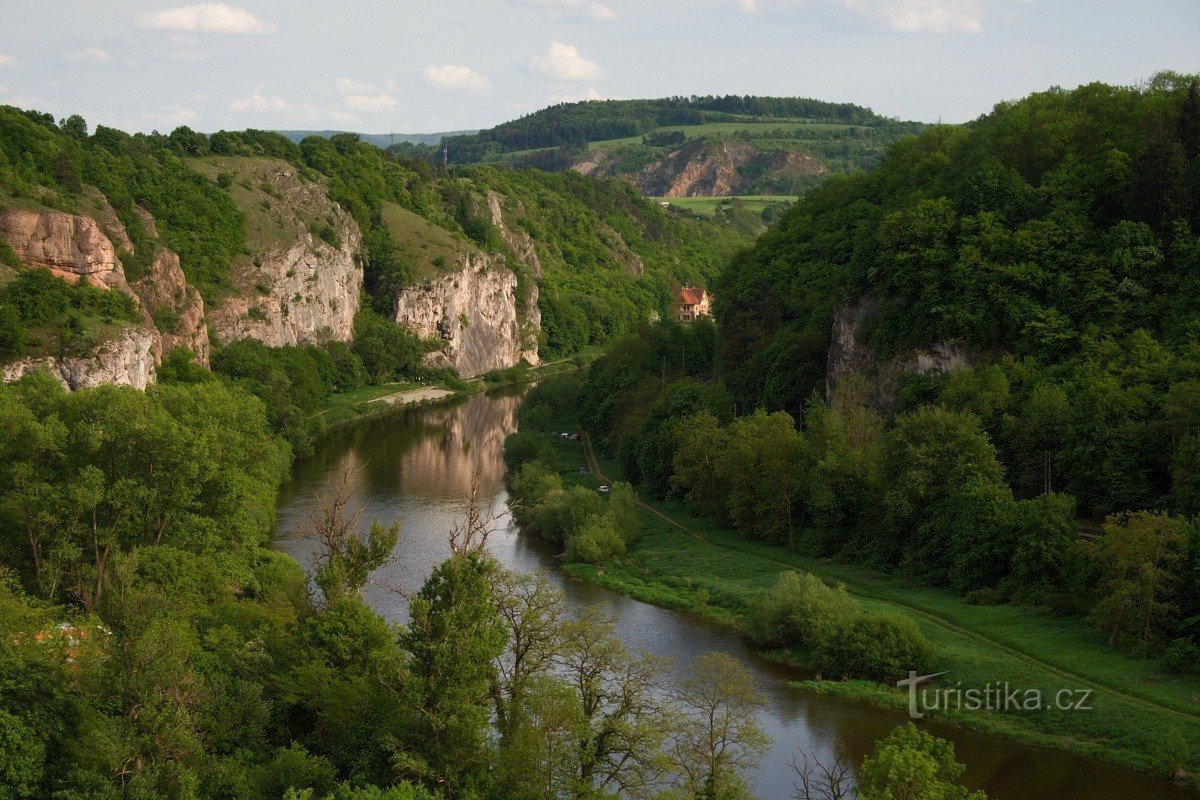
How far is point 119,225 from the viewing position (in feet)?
216

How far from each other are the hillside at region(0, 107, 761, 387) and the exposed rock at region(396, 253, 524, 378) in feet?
0.55

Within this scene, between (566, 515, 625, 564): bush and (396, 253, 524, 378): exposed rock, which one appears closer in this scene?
(566, 515, 625, 564): bush

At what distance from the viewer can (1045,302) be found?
4325 cm

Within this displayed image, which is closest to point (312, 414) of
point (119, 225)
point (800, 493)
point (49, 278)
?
point (119, 225)

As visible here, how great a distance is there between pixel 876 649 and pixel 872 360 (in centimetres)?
1866

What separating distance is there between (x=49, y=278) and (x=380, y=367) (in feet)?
125

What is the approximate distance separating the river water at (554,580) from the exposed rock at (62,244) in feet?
44.6

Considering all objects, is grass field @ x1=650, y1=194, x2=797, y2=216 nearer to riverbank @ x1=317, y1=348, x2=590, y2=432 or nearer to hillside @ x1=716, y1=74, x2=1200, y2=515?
riverbank @ x1=317, y1=348, x2=590, y2=432

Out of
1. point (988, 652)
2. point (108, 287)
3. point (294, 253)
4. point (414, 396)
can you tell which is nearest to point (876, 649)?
point (988, 652)

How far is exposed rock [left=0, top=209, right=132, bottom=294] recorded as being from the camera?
5481 cm

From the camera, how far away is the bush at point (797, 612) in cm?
3241

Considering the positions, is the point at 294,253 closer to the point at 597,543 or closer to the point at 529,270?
the point at 529,270

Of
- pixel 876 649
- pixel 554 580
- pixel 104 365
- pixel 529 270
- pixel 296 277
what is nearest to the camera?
pixel 876 649

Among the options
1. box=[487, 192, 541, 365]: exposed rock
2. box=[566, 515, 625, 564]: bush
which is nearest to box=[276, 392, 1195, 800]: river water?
box=[566, 515, 625, 564]: bush
